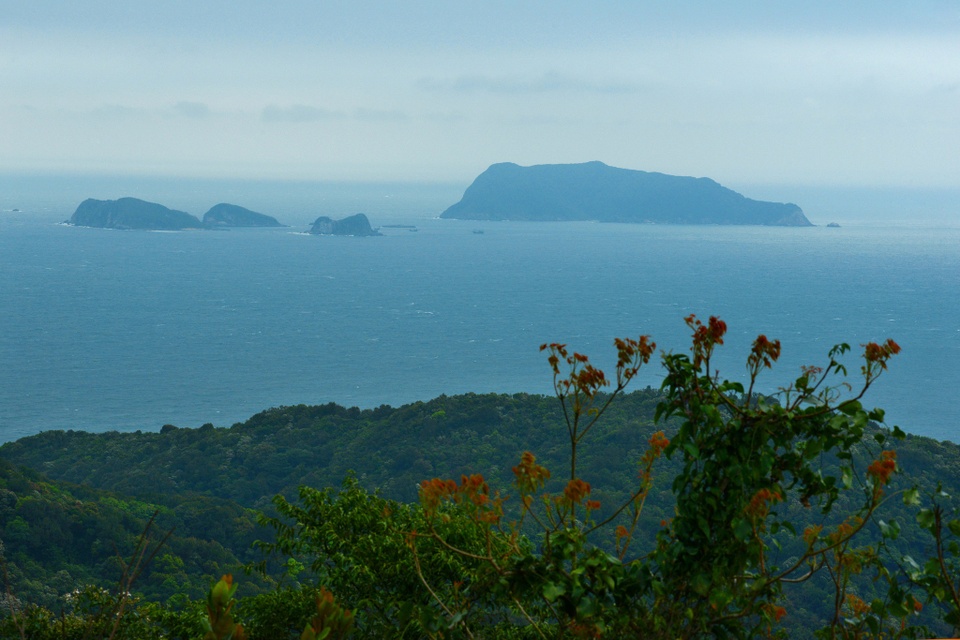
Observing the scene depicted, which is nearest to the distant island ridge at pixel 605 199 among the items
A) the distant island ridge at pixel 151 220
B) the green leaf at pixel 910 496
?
the distant island ridge at pixel 151 220

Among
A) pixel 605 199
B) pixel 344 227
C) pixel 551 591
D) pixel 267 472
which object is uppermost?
pixel 605 199

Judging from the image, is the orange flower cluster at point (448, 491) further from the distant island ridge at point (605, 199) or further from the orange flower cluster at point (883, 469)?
the distant island ridge at point (605, 199)

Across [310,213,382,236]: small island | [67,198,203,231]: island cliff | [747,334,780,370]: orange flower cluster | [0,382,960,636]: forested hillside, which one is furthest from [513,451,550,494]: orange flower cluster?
[67,198,203,231]: island cliff

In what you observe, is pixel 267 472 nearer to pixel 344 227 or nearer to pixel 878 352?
pixel 878 352

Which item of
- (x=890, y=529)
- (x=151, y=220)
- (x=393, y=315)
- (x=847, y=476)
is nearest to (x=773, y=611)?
(x=890, y=529)

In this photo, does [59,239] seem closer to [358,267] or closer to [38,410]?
[358,267]

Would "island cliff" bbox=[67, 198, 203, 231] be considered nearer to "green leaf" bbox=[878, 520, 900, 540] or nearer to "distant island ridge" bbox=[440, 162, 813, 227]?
"distant island ridge" bbox=[440, 162, 813, 227]

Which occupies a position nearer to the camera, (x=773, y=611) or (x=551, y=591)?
(x=551, y=591)

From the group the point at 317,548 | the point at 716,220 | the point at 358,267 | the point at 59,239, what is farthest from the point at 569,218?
the point at 317,548
